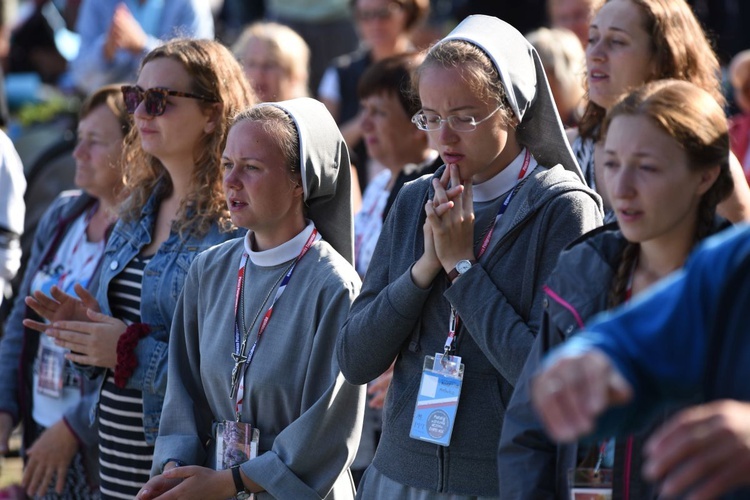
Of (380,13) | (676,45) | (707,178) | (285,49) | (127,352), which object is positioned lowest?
(127,352)

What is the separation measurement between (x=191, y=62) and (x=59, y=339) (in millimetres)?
1131

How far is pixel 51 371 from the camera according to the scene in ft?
14.5

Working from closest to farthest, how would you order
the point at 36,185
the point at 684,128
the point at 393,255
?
1. the point at 684,128
2. the point at 393,255
3. the point at 36,185

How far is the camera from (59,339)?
3877mm

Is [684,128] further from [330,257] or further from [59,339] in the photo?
[59,339]

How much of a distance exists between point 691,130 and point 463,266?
710 millimetres

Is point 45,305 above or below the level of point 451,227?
below

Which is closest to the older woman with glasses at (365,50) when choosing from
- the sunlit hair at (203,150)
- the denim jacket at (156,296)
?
the sunlit hair at (203,150)

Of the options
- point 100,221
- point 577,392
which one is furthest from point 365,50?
point 577,392

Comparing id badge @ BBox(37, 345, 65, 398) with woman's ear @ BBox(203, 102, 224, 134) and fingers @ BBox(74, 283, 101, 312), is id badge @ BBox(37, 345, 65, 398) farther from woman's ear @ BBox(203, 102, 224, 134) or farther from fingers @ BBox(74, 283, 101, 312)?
woman's ear @ BBox(203, 102, 224, 134)

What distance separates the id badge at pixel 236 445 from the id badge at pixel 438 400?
65 cm

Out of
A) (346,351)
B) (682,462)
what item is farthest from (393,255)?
(682,462)

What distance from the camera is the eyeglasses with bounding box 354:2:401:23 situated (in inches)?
260

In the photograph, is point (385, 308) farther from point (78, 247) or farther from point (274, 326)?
point (78, 247)
